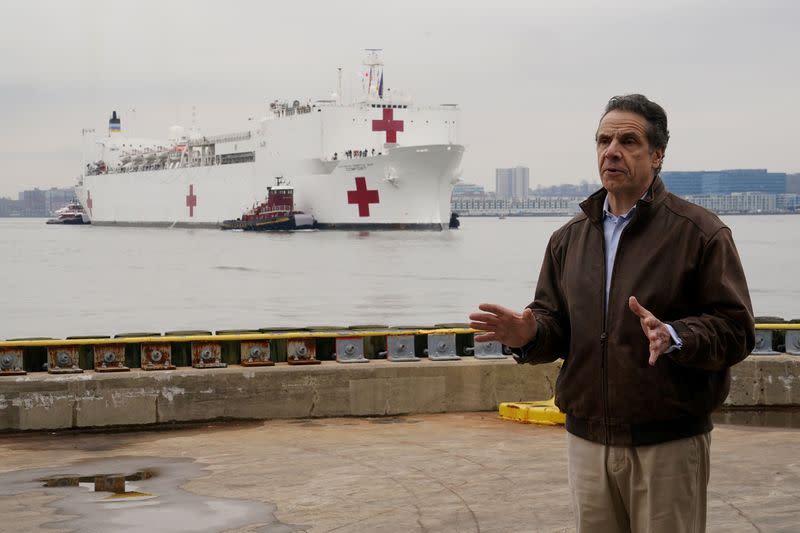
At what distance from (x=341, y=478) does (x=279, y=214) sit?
62.5 m

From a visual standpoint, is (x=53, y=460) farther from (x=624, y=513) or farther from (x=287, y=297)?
(x=287, y=297)

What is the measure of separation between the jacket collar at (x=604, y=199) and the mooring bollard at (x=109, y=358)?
5.11 meters

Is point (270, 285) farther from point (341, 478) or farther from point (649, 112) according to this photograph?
point (649, 112)

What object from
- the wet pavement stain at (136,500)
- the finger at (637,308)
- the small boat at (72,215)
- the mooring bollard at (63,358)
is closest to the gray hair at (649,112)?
the finger at (637,308)

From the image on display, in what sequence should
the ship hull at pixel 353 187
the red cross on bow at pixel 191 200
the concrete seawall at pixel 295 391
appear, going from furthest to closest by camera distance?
the red cross on bow at pixel 191 200 → the ship hull at pixel 353 187 → the concrete seawall at pixel 295 391

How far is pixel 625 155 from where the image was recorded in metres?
2.49

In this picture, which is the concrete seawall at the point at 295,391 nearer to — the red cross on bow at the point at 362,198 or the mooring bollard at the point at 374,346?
the mooring bollard at the point at 374,346

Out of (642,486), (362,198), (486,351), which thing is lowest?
(486,351)

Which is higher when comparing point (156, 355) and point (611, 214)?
point (611, 214)

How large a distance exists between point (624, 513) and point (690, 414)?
282 millimetres

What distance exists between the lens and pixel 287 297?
28734mm

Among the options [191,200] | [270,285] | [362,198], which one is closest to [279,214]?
[362,198]

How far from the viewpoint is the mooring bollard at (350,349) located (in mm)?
7457

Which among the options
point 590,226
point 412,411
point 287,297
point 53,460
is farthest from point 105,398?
point 287,297
